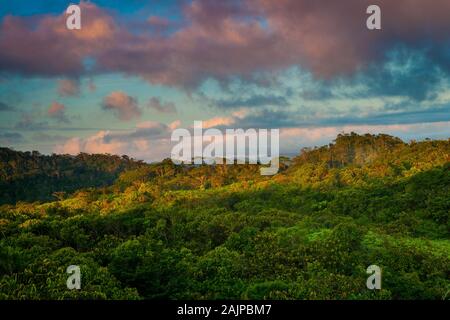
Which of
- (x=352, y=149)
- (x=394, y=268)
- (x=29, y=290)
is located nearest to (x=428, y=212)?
(x=394, y=268)

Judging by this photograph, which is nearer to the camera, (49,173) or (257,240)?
(257,240)

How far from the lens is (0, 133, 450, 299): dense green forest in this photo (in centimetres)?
1138

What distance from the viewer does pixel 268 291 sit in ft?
36.5

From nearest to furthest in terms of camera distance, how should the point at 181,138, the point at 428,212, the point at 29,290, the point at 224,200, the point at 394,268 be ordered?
the point at 29,290 < the point at 394,268 < the point at 181,138 < the point at 428,212 < the point at 224,200

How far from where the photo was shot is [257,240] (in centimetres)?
1652

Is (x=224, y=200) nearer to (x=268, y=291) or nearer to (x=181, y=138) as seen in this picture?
(x=181, y=138)

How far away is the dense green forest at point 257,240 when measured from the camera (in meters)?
11.4

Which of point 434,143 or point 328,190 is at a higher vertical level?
point 434,143

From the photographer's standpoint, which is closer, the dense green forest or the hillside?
the dense green forest

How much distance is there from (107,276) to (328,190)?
24.2 meters

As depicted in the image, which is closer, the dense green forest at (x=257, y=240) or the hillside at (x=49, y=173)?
the dense green forest at (x=257, y=240)

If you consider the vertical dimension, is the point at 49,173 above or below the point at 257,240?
above

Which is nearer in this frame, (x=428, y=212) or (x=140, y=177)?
(x=428, y=212)

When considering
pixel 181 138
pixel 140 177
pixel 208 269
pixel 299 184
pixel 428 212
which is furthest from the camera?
pixel 140 177
